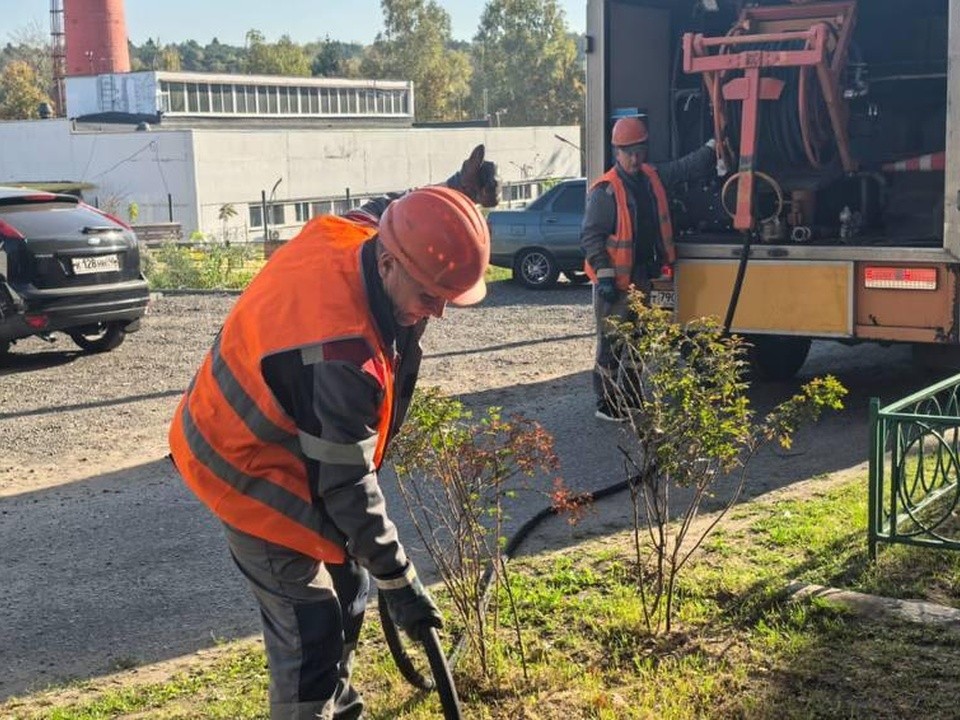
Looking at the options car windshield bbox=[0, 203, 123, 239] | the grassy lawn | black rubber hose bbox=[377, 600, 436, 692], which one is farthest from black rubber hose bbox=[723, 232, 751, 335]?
car windshield bbox=[0, 203, 123, 239]

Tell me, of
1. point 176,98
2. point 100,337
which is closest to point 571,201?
point 100,337

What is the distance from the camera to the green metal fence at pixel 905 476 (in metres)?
5.34

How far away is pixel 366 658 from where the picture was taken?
4758 mm

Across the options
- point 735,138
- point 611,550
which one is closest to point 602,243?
point 735,138

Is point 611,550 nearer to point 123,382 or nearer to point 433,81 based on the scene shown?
point 123,382

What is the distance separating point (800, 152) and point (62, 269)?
20.4 feet

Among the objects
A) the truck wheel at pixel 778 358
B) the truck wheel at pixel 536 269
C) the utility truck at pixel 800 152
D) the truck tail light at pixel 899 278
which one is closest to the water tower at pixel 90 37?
the truck wheel at pixel 536 269

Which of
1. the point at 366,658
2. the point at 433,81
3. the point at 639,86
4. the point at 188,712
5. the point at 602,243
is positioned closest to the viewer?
the point at 188,712

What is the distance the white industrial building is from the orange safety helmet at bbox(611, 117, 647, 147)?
2871 cm

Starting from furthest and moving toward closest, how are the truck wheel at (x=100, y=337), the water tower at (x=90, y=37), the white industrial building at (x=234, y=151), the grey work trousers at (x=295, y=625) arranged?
the water tower at (x=90, y=37) < the white industrial building at (x=234, y=151) < the truck wheel at (x=100, y=337) < the grey work trousers at (x=295, y=625)

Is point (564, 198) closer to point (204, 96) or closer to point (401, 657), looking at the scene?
point (401, 657)

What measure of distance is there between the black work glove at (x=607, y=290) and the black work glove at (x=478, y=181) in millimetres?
3861

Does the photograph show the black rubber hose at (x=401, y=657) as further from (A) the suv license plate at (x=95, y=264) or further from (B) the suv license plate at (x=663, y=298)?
(A) the suv license plate at (x=95, y=264)

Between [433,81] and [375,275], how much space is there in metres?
82.1
